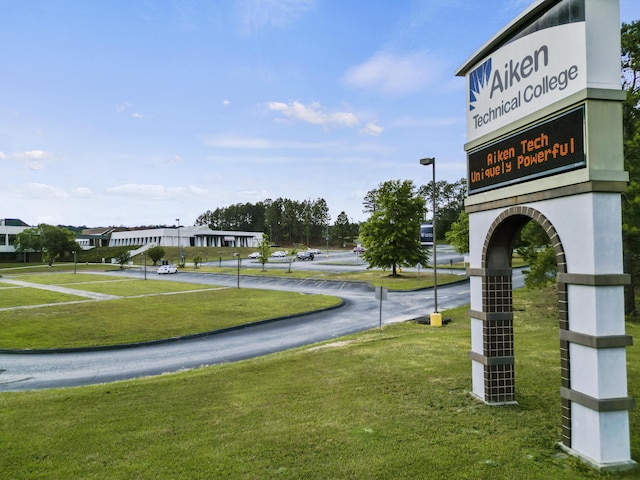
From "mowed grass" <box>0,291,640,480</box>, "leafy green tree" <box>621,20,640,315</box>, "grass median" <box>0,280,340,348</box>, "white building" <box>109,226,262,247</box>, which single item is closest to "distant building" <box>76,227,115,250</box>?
"white building" <box>109,226,262,247</box>

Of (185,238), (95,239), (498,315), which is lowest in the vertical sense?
(498,315)

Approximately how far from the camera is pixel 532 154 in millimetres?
6695

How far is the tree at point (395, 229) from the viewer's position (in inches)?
1553

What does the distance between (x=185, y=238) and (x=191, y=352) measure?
104 meters

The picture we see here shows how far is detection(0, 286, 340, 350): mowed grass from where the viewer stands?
18359 mm

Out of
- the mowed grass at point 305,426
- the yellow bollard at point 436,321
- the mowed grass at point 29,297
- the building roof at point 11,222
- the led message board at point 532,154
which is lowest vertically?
the mowed grass at point 29,297

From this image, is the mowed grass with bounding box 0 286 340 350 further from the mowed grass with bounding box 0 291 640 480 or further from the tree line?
the tree line

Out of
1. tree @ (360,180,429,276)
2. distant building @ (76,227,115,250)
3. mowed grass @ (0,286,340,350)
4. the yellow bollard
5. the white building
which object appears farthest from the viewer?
distant building @ (76,227,115,250)

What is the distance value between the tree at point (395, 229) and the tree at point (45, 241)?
237ft

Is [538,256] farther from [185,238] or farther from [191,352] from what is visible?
[185,238]

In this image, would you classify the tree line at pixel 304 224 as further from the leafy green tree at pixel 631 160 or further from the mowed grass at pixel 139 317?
the leafy green tree at pixel 631 160

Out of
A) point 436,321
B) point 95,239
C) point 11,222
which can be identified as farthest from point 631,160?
point 95,239

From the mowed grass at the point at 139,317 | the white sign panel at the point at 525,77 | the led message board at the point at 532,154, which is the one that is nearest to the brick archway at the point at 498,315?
the led message board at the point at 532,154

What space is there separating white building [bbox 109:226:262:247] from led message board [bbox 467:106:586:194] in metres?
104
